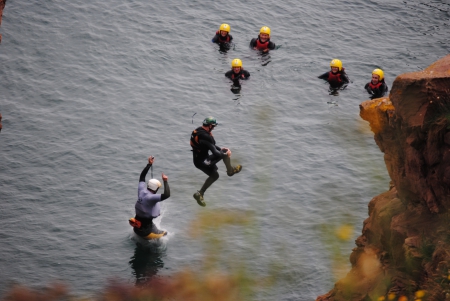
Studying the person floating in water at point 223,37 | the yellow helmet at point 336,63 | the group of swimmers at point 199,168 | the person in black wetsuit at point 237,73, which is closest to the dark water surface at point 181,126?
the person in black wetsuit at point 237,73

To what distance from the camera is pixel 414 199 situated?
1673cm

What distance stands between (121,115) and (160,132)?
2392mm

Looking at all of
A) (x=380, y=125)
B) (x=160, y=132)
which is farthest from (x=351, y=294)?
(x=160, y=132)

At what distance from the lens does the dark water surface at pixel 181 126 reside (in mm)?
26266

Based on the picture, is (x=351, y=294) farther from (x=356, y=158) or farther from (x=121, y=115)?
(x=121, y=115)

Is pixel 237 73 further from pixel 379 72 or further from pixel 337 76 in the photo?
pixel 379 72

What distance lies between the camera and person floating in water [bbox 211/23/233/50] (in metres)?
40.8

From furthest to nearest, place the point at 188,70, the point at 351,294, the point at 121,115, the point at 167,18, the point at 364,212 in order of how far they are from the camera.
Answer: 1. the point at 167,18
2. the point at 188,70
3. the point at 121,115
4. the point at 364,212
5. the point at 351,294

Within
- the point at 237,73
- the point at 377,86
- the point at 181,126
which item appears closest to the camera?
the point at 181,126

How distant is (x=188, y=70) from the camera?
39.1m

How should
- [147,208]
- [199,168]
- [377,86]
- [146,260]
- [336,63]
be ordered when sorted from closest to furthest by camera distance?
→ [199,168], [147,208], [146,260], [377,86], [336,63]

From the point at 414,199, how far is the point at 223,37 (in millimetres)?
25813

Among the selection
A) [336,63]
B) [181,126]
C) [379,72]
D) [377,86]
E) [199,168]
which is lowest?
[181,126]

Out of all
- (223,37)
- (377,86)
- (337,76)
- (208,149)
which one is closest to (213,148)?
(208,149)
